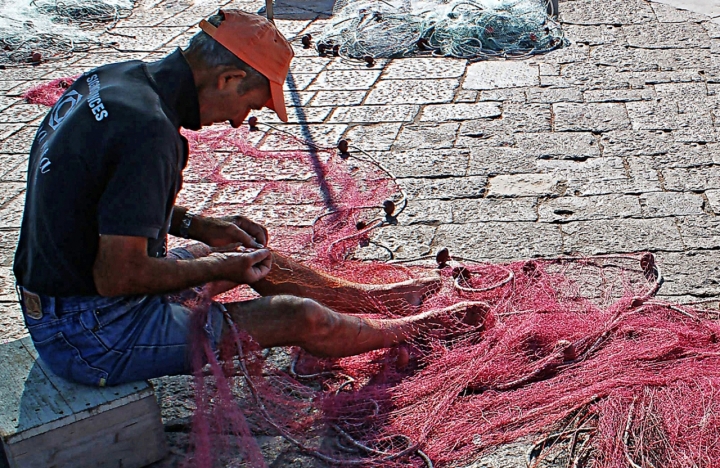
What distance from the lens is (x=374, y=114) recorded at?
6.46m

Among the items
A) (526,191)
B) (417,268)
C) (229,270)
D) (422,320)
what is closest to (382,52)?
(526,191)

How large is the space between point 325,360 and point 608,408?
113 centimetres

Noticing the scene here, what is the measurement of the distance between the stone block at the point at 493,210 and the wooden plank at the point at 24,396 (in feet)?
8.48

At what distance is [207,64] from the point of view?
2785 mm

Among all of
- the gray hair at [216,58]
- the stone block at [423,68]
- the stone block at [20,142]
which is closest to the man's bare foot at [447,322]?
the gray hair at [216,58]

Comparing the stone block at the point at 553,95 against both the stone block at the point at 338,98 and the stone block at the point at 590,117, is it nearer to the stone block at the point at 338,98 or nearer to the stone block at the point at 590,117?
the stone block at the point at 590,117

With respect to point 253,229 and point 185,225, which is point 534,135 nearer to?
point 253,229

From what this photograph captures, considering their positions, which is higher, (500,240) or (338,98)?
(500,240)

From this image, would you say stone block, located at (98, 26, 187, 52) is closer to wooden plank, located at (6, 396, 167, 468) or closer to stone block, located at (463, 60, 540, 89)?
stone block, located at (463, 60, 540, 89)

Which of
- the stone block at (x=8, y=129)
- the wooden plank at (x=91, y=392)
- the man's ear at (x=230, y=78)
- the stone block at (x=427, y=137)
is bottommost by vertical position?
the stone block at (x=427, y=137)

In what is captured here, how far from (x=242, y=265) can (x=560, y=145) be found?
339 centimetres

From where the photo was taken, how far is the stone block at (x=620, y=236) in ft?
14.3

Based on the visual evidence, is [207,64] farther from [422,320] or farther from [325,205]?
[325,205]

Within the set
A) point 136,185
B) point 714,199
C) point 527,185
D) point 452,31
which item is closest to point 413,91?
point 452,31
